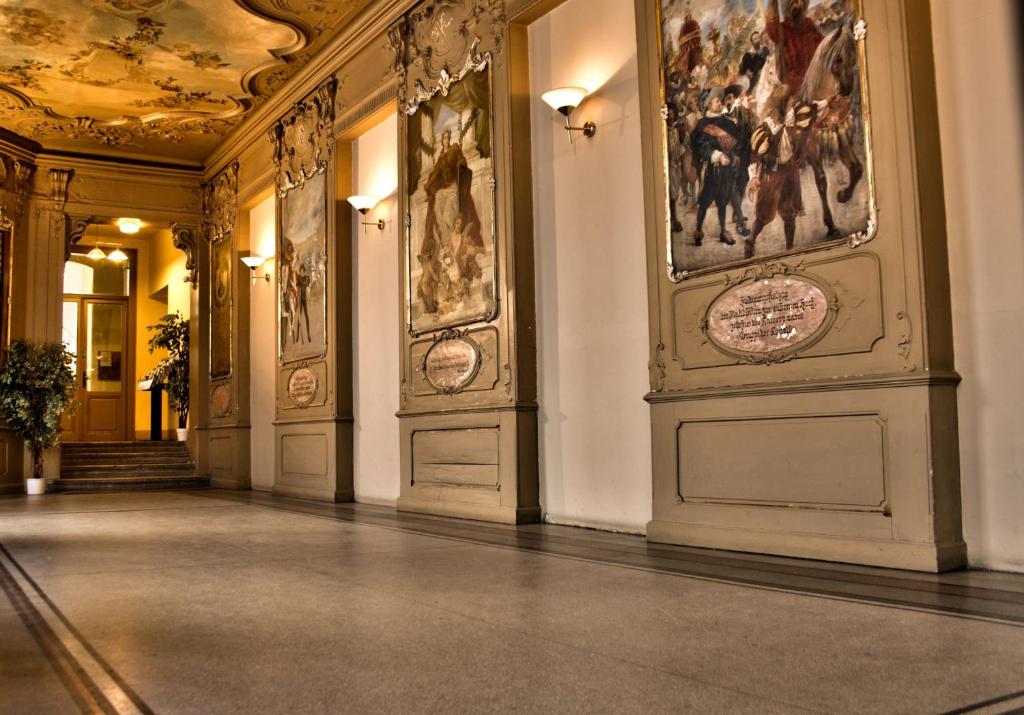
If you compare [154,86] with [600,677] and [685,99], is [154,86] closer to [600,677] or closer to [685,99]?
[685,99]

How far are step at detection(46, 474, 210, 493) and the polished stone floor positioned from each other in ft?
30.5

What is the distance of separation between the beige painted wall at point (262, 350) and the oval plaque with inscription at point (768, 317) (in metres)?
8.82

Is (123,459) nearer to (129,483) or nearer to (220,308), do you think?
(129,483)

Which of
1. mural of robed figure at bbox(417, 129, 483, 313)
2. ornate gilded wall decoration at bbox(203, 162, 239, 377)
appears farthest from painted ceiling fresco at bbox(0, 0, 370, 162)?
mural of robed figure at bbox(417, 129, 483, 313)

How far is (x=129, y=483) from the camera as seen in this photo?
1497cm

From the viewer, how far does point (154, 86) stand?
41.1 ft

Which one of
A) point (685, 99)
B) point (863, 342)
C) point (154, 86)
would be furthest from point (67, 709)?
point (154, 86)

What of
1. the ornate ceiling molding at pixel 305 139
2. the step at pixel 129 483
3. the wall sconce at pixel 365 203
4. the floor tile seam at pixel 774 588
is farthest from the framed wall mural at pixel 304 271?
the floor tile seam at pixel 774 588

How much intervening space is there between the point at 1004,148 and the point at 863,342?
1219 mm

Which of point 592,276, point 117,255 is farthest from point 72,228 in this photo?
point 592,276

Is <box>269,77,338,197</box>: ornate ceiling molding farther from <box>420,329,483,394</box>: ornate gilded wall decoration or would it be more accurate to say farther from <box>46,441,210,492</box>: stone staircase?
<box>46,441,210,492</box>: stone staircase

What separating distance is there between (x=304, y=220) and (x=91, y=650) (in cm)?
927

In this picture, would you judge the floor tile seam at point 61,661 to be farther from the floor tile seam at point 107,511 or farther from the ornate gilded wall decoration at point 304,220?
the ornate gilded wall decoration at point 304,220

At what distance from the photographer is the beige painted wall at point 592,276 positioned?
6.92 m
